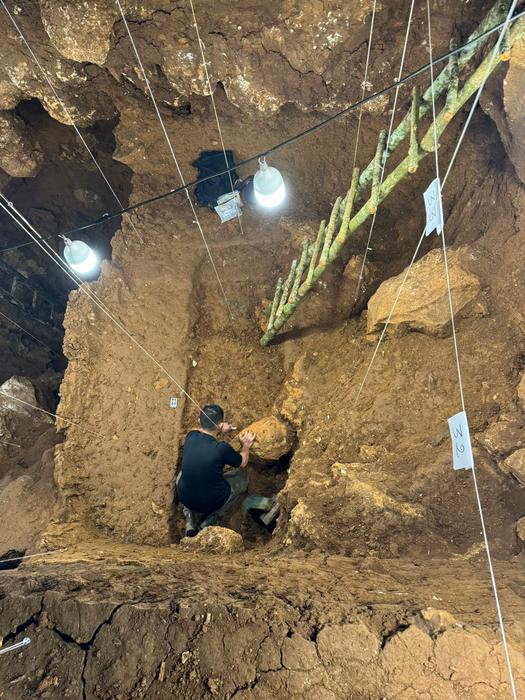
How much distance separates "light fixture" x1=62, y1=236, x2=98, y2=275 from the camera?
14.0 feet

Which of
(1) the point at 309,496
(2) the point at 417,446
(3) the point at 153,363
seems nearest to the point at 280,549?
(1) the point at 309,496

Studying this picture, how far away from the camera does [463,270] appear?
2850 millimetres

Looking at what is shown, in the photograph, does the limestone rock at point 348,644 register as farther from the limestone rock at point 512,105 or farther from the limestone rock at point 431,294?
the limestone rock at point 512,105

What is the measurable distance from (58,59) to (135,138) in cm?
107

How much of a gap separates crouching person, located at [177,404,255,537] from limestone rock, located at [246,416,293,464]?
0.08m

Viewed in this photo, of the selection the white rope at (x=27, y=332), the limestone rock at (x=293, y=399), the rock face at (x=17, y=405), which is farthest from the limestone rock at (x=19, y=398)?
the limestone rock at (x=293, y=399)

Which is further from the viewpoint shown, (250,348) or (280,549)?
(250,348)

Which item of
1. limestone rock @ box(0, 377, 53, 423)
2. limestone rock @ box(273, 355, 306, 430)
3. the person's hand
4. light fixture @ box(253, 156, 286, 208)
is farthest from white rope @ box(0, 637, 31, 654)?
limestone rock @ box(0, 377, 53, 423)

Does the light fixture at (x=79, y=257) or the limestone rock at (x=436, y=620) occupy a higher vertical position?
the light fixture at (x=79, y=257)

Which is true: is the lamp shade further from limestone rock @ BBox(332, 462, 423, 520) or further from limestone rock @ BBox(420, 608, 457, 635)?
limestone rock @ BBox(420, 608, 457, 635)

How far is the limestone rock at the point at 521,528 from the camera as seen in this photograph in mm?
2094

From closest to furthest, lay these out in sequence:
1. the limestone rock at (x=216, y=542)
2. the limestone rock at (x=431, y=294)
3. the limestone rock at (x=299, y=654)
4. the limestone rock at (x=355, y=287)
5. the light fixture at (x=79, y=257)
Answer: the limestone rock at (x=299, y=654)
the limestone rock at (x=216, y=542)
the limestone rock at (x=431, y=294)
the limestone rock at (x=355, y=287)
the light fixture at (x=79, y=257)

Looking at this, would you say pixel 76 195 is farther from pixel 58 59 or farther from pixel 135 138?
pixel 58 59

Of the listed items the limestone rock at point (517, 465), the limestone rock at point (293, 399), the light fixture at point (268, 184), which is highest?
the light fixture at point (268, 184)
